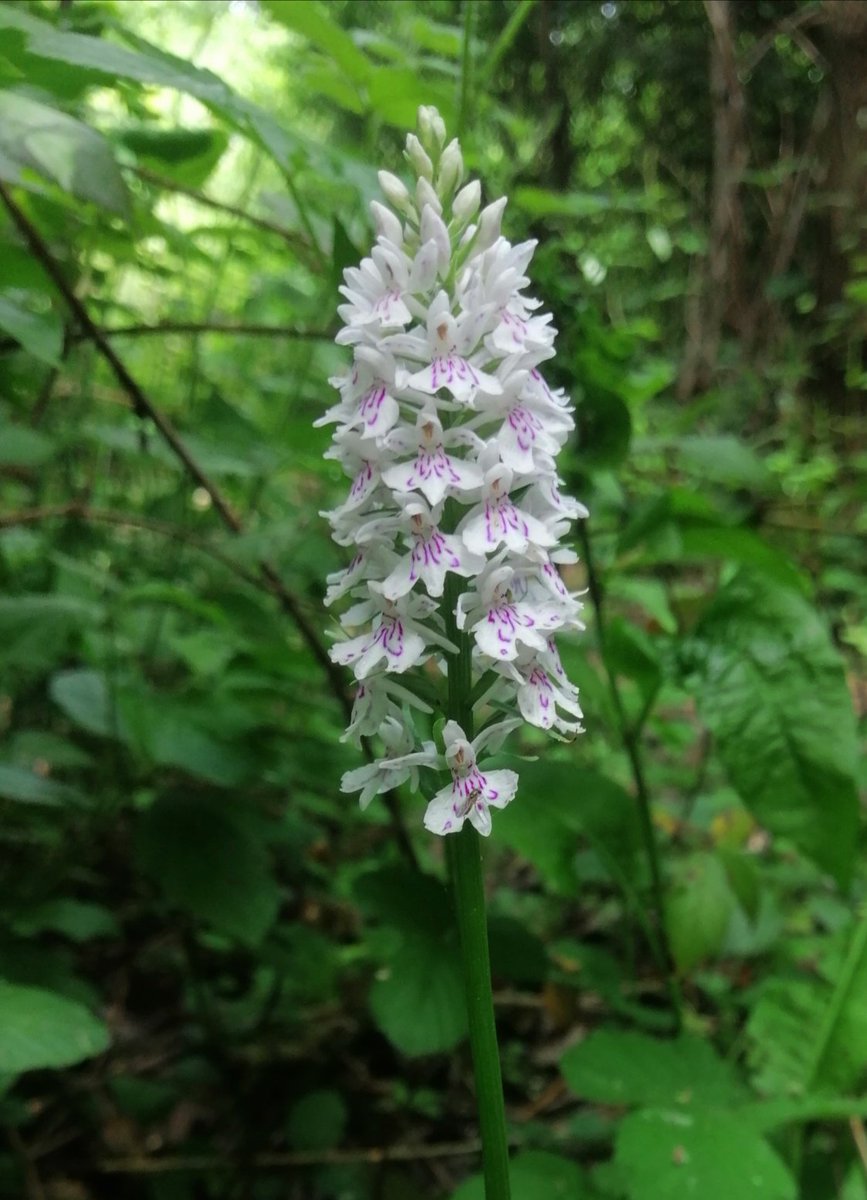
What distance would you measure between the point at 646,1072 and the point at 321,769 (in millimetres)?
810

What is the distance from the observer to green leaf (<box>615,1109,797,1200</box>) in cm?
109

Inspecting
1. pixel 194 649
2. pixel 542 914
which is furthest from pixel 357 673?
pixel 542 914

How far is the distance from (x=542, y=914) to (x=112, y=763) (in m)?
1.22

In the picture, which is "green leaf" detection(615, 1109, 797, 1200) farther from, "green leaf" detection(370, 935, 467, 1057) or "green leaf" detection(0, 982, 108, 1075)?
"green leaf" detection(0, 982, 108, 1075)

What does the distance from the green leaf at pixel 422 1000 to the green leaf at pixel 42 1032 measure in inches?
16.8

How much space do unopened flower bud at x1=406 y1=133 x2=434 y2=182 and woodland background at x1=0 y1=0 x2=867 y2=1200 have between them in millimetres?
302

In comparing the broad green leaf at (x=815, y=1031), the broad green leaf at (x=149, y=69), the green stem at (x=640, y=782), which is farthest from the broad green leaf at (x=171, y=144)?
the broad green leaf at (x=815, y=1031)

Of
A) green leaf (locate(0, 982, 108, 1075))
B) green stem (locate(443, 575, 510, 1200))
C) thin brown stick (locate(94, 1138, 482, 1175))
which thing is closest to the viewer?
green stem (locate(443, 575, 510, 1200))

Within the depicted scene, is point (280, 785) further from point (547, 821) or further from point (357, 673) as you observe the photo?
point (357, 673)

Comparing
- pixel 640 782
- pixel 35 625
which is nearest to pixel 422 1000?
pixel 640 782

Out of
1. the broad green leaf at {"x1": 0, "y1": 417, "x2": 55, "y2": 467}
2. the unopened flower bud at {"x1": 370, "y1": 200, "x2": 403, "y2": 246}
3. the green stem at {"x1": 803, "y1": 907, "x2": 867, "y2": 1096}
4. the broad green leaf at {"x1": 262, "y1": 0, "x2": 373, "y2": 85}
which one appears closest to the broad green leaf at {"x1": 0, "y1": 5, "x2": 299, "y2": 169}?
the broad green leaf at {"x1": 262, "y1": 0, "x2": 373, "y2": 85}

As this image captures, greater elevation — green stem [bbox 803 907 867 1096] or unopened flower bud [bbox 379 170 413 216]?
unopened flower bud [bbox 379 170 413 216]

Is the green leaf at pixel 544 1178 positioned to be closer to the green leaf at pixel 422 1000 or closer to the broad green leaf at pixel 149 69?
the green leaf at pixel 422 1000

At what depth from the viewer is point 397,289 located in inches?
35.0
